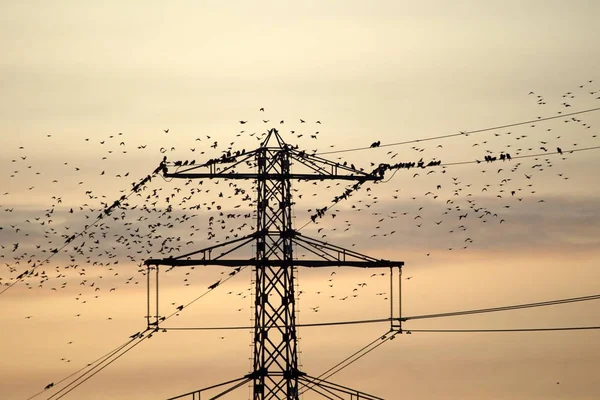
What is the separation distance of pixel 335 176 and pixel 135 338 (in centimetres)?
994

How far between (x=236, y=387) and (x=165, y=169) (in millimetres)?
9154

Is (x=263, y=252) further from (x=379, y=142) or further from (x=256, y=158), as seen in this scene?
(x=379, y=142)

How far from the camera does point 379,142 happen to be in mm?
98688

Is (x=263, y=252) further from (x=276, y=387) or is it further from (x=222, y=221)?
(x=222, y=221)

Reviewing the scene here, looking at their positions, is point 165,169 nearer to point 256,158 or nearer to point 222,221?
point 256,158

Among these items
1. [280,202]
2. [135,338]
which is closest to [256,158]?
[280,202]

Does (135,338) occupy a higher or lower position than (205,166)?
lower

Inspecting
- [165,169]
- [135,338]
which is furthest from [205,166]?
[135,338]

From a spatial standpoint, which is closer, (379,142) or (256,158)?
(256,158)

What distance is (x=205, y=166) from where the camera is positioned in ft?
303

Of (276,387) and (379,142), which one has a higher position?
(379,142)

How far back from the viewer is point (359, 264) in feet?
301

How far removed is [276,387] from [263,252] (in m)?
5.32

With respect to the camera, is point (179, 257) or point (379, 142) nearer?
point (179, 257)
